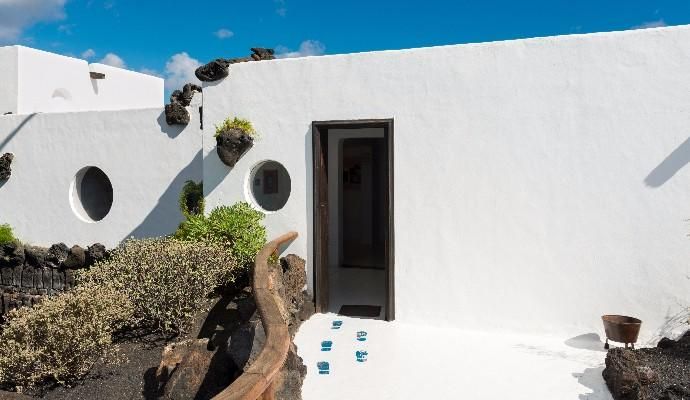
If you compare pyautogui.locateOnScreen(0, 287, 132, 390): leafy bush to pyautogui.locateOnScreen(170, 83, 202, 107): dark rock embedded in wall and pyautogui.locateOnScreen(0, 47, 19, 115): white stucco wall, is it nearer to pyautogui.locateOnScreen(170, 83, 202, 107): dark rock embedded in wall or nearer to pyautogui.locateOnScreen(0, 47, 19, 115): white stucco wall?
pyautogui.locateOnScreen(170, 83, 202, 107): dark rock embedded in wall

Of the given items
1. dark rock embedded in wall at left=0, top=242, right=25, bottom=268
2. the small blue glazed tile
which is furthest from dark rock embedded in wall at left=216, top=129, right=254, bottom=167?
dark rock embedded in wall at left=0, top=242, right=25, bottom=268

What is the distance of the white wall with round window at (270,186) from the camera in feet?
31.9

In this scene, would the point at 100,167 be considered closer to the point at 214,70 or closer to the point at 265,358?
the point at 214,70

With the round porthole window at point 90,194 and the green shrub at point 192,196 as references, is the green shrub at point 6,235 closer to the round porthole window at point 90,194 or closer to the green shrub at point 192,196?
the round porthole window at point 90,194

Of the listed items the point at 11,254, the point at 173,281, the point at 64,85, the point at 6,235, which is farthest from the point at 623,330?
the point at 64,85

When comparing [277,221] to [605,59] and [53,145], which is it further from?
[53,145]

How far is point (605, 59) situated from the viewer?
6004 mm

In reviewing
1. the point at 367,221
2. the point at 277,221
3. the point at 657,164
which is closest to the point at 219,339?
the point at 277,221

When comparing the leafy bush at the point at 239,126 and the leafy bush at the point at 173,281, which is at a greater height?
the leafy bush at the point at 239,126

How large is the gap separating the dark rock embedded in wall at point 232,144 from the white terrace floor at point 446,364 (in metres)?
2.86

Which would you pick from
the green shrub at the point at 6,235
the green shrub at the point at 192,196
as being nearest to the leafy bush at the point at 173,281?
the green shrub at the point at 192,196

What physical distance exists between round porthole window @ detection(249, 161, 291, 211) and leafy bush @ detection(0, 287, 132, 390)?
3943 mm

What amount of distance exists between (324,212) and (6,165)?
8.54 meters

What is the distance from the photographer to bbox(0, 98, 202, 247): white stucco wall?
9953mm
